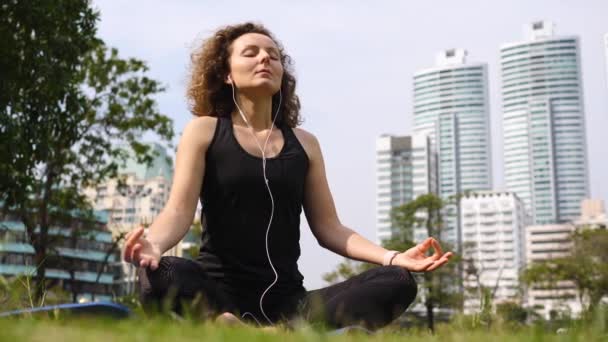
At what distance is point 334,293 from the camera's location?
3.54m

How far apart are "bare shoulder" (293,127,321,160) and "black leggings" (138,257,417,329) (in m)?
0.93

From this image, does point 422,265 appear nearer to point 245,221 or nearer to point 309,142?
point 245,221

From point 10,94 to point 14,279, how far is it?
32.9ft

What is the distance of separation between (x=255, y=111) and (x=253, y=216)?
0.67 m

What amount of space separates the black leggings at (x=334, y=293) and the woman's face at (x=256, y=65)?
3.58 ft

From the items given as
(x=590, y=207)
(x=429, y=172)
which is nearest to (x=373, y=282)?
(x=429, y=172)

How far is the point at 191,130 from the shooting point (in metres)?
3.90

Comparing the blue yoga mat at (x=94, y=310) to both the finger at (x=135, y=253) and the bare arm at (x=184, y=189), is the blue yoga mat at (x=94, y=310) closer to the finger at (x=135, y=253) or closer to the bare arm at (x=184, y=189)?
the finger at (x=135, y=253)

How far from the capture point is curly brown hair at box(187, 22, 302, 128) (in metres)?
4.34

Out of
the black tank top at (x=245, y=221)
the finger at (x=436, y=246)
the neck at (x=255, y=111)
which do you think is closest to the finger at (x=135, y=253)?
the black tank top at (x=245, y=221)

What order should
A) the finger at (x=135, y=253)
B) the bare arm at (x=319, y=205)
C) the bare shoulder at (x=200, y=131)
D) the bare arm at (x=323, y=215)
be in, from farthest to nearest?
1. the bare arm at (x=319, y=205)
2. the bare arm at (x=323, y=215)
3. the bare shoulder at (x=200, y=131)
4. the finger at (x=135, y=253)

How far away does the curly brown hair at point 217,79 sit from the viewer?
434 cm

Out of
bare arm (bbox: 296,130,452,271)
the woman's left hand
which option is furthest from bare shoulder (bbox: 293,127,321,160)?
the woman's left hand

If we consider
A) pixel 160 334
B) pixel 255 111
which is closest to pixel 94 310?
pixel 160 334
